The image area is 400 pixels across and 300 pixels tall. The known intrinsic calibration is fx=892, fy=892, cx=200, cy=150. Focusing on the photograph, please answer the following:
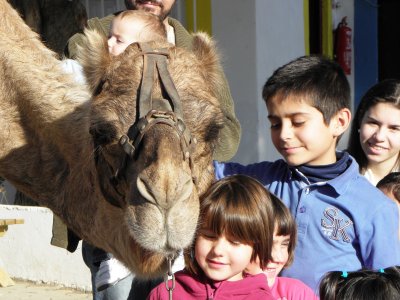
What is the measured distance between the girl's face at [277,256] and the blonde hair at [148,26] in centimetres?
101

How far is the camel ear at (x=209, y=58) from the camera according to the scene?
3992 millimetres

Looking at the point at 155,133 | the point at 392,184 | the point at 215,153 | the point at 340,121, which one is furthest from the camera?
the point at 392,184

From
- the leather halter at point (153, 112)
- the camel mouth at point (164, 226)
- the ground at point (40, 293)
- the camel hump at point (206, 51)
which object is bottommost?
the ground at point (40, 293)

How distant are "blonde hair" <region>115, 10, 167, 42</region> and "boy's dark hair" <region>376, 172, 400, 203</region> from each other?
146 cm

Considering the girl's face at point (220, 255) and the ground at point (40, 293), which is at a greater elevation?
the girl's face at point (220, 255)

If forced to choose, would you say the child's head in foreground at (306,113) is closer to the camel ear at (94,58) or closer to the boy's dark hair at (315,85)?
the boy's dark hair at (315,85)

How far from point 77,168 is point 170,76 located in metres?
0.84

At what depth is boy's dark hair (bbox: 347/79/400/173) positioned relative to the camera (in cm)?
500

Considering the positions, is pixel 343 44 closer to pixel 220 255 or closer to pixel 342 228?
pixel 342 228

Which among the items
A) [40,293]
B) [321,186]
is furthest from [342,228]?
[40,293]

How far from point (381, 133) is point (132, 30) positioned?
1648 mm

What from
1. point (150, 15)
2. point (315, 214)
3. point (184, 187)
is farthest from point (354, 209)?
point (150, 15)

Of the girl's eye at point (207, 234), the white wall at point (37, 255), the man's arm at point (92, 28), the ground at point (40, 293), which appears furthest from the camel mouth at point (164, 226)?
the white wall at point (37, 255)

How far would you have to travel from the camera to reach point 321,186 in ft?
12.5
